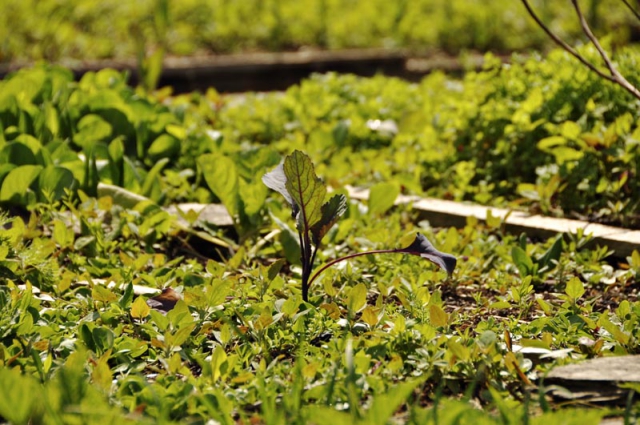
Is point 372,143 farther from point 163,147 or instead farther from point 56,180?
point 56,180

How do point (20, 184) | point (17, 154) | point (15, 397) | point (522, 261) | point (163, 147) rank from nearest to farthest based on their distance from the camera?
point (15, 397)
point (522, 261)
point (20, 184)
point (17, 154)
point (163, 147)

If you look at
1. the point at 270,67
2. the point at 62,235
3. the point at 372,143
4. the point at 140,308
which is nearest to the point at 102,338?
the point at 140,308

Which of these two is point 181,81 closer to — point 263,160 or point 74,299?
point 263,160

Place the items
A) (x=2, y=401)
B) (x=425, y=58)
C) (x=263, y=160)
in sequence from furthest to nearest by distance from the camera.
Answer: (x=425, y=58)
(x=263, y=160)
(x=2, y=401)

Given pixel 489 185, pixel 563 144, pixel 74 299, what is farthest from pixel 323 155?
pixel 74 299

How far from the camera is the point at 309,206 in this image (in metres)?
2.59

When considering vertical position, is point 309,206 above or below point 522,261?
above

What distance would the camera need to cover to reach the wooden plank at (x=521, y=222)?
130 inches

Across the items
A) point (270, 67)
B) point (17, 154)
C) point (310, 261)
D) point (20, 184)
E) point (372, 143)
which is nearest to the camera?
point (310, 261)

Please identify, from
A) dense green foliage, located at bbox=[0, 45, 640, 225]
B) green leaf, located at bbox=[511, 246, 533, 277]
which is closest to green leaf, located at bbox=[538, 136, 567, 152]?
dense green foliage, located at bbox=[0, 45, 640, 225]

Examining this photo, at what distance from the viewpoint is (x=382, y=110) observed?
5.12m

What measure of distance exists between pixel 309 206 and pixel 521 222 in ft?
4.30

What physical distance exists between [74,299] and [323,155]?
2021mm

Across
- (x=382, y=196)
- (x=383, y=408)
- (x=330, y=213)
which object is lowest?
(x=382, y=196)
